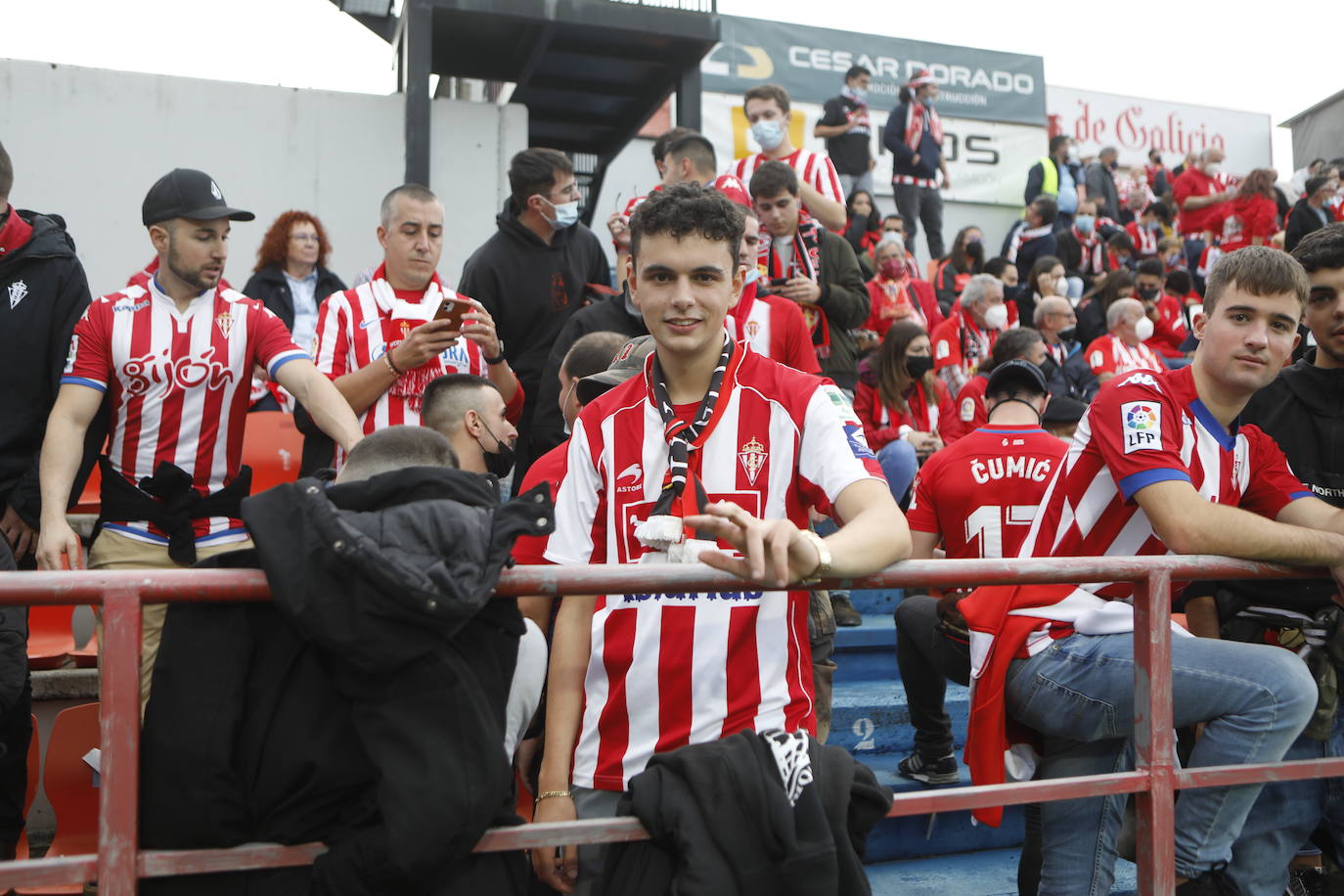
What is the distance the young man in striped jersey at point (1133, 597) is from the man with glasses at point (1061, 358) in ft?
17.9

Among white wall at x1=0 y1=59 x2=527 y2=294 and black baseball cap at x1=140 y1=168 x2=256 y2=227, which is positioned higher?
white wall at x1=0 y1=59 x2=527 y2=294

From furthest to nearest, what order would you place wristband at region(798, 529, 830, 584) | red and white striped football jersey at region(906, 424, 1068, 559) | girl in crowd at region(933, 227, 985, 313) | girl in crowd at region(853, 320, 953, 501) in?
girl in crowd at region(933, 227, 985, 313) → girl in crowd at region(853, 320, 953, 501) → red and white striped football jersey at region(906, 424, 1068, 559) → wristband at region(798, 529, 830, 584)

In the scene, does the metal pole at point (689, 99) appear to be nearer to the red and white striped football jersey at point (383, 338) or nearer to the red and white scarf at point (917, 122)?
the red and white scarf at point (917, 122)

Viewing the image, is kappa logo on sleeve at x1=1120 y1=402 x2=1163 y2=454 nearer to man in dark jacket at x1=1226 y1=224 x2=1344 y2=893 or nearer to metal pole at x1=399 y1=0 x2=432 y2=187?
man in dark jacket at x1=1226 y1=224 x2=1344 y2=893

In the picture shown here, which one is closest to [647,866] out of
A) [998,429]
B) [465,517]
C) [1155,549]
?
[465,517]

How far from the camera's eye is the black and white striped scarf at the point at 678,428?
91.1 inches


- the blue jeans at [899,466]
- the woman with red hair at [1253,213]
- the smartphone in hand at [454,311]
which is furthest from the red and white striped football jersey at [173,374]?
the woman with red hair at [1253,213]

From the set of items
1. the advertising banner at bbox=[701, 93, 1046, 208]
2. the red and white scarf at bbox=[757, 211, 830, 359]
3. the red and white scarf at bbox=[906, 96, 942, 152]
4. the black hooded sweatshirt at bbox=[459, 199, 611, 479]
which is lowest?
the black hooded sweatshirt at bbox=[459, 199, 611, 479]

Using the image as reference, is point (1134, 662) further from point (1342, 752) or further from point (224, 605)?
point (224, 605)

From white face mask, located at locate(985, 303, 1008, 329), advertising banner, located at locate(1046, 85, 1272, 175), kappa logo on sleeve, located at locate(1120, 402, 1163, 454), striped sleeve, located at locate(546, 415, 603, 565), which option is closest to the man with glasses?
white face mask, located at locate(985, 303, 1008, 329)

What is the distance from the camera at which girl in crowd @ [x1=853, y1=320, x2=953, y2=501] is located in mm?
7465

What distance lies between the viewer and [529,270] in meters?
5.27

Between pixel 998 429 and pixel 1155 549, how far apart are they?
151 centimetres

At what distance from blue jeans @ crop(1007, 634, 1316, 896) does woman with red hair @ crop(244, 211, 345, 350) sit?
4.96 metres
